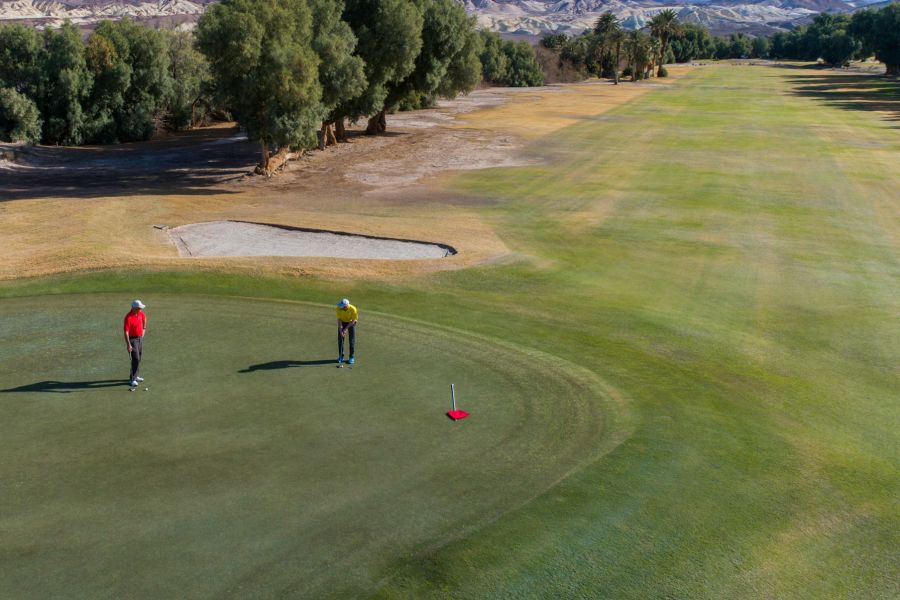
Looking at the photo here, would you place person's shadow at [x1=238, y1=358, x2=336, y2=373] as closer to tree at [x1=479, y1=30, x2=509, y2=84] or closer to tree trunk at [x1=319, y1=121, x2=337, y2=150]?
tree trunk at [x1=319, y1=121, x2=337, y2=150]

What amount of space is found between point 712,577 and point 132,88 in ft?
233

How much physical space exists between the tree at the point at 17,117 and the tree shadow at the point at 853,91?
81.8m

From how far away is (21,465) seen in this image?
15398 millimetres

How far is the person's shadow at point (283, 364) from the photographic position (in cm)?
2030

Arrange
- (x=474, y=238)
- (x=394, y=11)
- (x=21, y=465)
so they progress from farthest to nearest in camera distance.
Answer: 1. (x=394, y=11)
2. (x=474, y=238)
3. (x=21, y=465)

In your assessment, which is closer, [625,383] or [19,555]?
[19,555]

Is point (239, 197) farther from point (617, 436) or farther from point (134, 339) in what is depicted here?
point (617, 436)

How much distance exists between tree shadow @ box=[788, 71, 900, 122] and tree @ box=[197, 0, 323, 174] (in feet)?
218

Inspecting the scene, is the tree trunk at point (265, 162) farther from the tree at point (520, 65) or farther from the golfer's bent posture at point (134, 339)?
the tree at point (520, 65)

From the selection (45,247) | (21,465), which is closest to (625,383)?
(21,465)

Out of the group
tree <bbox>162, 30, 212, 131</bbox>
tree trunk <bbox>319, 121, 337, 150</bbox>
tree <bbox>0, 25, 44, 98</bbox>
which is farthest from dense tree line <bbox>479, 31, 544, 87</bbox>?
tree <bbox>0, 25, 44, 98</bbox>

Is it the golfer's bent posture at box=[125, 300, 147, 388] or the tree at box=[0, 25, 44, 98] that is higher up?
the tree at box=[0, 25, 44, 98]

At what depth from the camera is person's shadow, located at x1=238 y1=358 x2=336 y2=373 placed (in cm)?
2030

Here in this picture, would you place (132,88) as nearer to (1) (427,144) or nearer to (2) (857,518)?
(1) (427,144)
